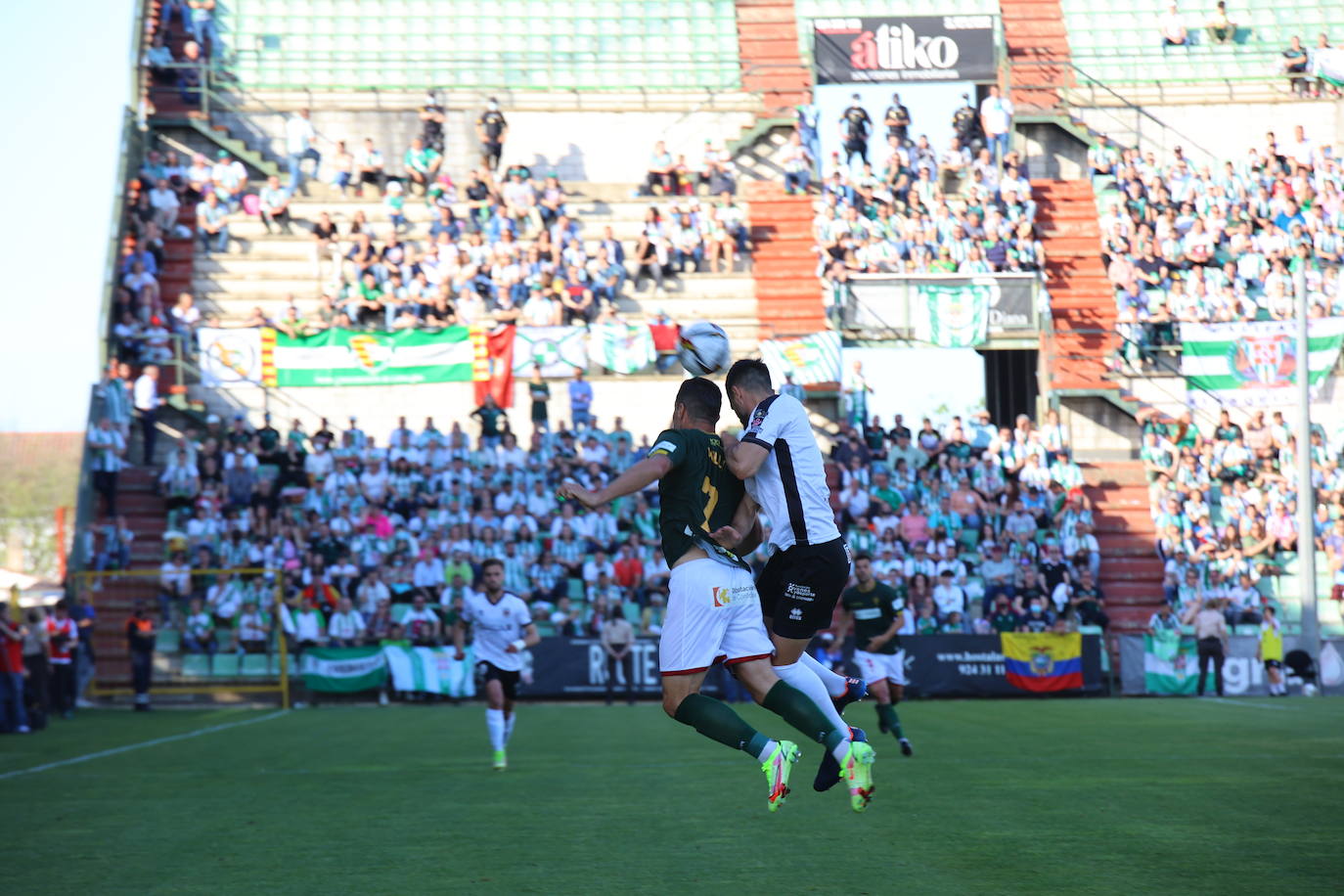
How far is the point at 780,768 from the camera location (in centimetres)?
736

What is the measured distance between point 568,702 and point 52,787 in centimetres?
1258

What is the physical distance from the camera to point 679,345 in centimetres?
814

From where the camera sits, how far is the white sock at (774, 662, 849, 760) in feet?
25.1

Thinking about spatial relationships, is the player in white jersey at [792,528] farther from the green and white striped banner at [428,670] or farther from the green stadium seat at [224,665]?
the green stadium seat at [224,665]

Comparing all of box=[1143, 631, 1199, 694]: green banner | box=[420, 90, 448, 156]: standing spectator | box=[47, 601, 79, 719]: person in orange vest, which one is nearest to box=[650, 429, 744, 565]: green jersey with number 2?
box=[47, 601, 79, 719]: person in orange vest

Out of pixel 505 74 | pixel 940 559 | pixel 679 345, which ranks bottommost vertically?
pixel 940 559

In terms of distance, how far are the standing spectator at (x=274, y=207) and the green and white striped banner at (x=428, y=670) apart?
448 inches

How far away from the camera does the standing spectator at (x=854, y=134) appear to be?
32906 millimetres

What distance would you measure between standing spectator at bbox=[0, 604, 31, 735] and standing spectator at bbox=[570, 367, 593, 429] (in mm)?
11281

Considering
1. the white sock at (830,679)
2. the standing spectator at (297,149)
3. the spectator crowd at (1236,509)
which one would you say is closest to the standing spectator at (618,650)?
the spectator crowd at (1236,509)

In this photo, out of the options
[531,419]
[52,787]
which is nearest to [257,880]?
[52,787]

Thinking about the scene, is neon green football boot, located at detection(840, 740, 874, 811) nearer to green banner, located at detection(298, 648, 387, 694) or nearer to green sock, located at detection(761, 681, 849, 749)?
green sock, located at detection(761, 681, 849, 749)

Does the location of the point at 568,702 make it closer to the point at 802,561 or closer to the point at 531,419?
the point at 531,419

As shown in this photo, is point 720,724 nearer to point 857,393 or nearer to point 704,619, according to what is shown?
point 704,619
